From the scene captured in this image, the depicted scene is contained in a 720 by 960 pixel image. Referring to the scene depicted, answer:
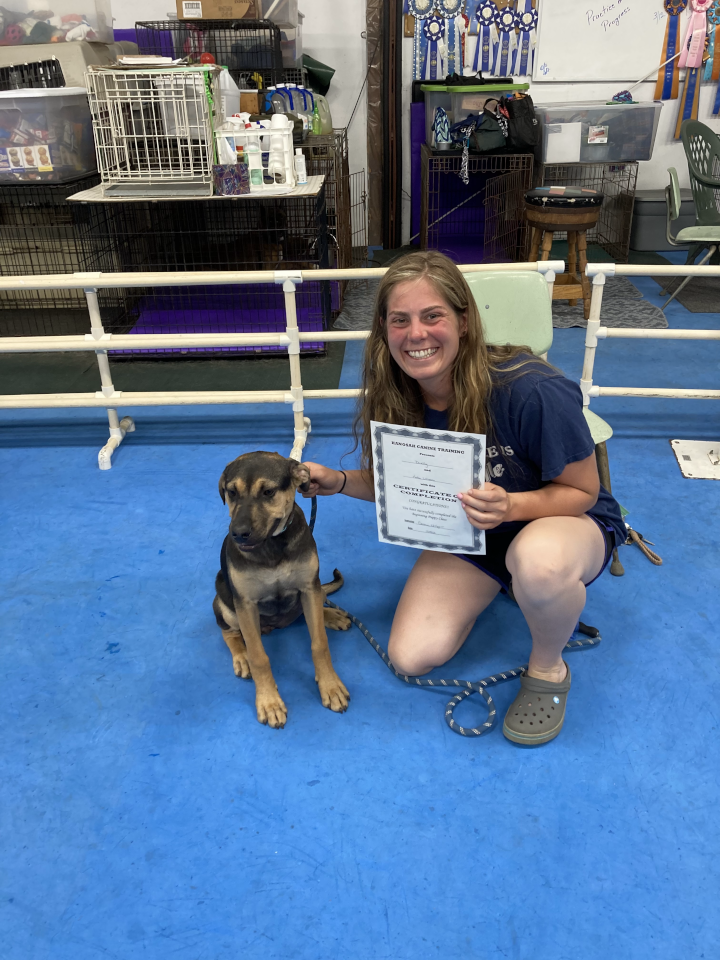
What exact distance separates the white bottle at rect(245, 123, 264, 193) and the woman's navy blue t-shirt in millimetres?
2702

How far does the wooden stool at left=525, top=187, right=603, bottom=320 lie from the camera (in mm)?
4754

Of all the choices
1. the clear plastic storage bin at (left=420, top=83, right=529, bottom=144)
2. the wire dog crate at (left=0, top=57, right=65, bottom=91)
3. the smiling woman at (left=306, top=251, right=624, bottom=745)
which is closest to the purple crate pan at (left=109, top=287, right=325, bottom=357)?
the wire dog crate at (left=0, top=57, right=65, bottom=91)

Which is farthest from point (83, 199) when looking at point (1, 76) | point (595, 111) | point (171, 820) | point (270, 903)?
point (595, 111)

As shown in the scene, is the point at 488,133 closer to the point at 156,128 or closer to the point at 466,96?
the point at 466,96

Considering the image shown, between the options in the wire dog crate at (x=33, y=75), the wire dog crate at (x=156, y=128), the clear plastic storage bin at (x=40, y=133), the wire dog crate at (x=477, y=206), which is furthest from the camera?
the wire dog crate at (x=477, y=206)

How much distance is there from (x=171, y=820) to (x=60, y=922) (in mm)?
317

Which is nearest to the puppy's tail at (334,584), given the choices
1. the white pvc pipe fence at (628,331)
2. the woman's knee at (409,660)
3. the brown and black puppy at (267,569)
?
the brown and black puppy at (267,569)

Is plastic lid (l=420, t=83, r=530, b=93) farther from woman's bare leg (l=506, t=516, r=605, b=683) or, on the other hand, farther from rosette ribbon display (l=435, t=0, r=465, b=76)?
woman's bare leg (l=506, t=516, r=605, b=683)

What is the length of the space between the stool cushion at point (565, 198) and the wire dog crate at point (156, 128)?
7.03 feet

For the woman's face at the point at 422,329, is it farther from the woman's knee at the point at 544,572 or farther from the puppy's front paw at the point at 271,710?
the puppy's front paw at the point at 271,710

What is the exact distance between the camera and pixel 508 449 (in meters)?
1.98

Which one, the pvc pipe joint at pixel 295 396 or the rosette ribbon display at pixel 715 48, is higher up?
the rosette ribbon display at pixel 715 48

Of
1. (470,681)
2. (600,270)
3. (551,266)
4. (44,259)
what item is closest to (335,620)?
(470,681)

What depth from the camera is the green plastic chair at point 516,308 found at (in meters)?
2.57
